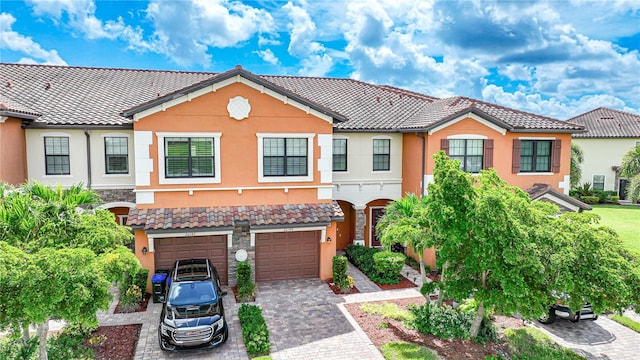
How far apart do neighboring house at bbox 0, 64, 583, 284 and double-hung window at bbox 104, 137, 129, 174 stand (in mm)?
56

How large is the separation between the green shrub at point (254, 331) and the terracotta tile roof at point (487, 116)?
1080 cm

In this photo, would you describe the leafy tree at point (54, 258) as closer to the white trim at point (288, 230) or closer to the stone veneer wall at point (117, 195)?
the white trim at point (288, 230)

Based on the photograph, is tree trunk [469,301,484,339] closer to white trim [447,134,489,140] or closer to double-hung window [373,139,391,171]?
white trim [447,134,489,140]

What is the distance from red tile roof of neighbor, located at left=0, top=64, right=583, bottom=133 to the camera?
17422mm

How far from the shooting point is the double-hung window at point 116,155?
57.5ft

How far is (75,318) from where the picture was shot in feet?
26.1

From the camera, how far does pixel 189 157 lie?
54.2 ft

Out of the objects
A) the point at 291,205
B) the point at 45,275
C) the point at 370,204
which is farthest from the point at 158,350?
the point at 370,204

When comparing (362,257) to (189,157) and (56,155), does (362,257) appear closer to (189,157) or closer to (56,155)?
(189,157)

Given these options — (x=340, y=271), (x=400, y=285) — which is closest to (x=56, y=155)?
(x=340, y=271)

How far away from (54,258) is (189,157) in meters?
9.07

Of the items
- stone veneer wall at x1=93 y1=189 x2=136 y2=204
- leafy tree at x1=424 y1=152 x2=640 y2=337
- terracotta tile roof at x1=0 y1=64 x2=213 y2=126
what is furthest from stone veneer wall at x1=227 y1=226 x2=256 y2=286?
leafy tree at x1=424 y1=152 x2=640 y2=337

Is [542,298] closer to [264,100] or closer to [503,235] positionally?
[503,235]

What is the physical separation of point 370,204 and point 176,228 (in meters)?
10.2
